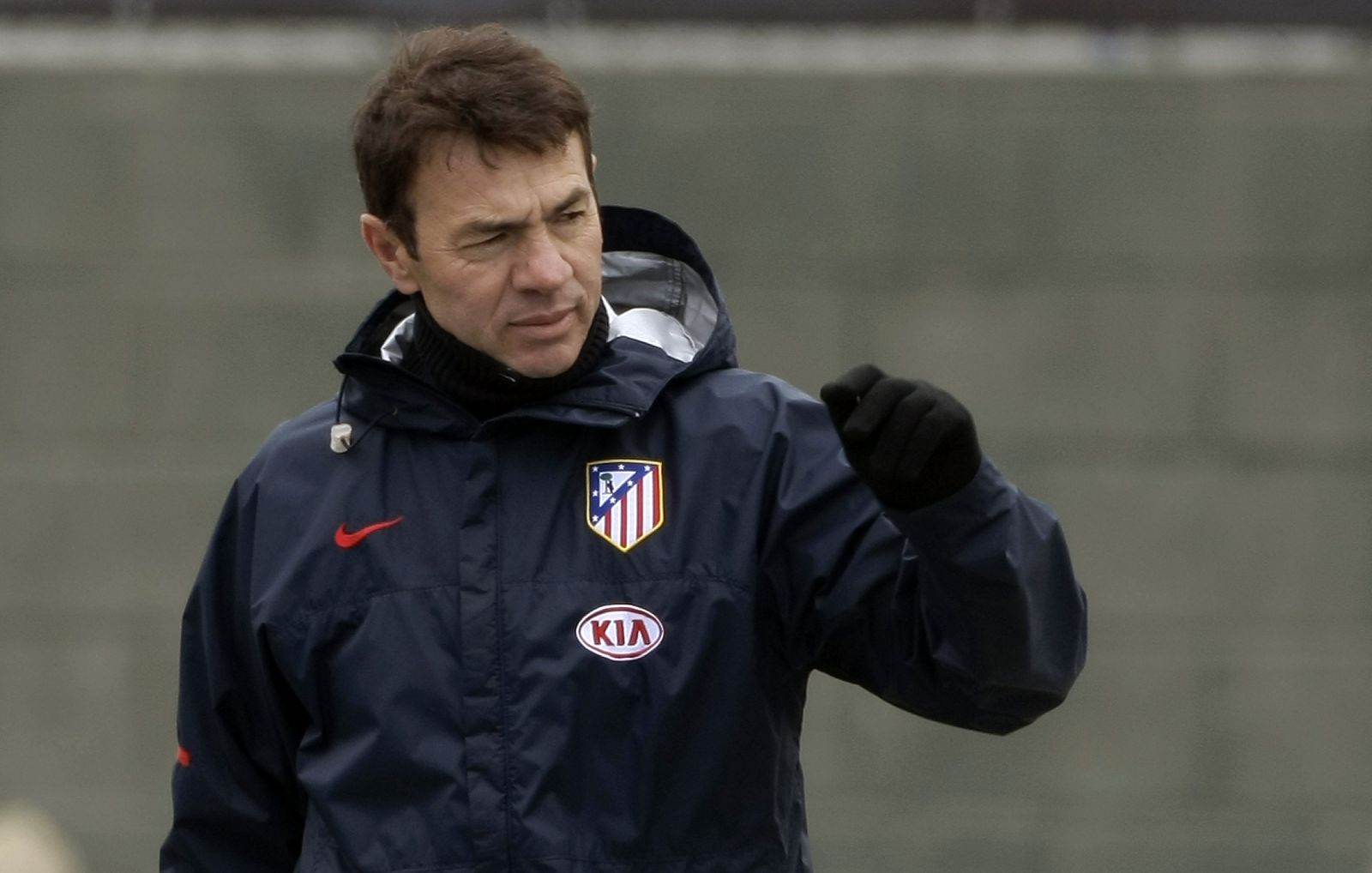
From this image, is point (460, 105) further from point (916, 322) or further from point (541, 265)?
point (916, 322)

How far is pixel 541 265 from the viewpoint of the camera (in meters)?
2.14

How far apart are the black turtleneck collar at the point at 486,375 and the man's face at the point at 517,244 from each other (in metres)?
0.02

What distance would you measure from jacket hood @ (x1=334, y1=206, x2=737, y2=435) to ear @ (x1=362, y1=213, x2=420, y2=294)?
0.19 feet

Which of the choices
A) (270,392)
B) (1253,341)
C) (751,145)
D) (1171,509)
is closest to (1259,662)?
(1171,509)

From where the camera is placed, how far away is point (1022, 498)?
191 cm

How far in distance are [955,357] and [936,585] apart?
99.6 inches

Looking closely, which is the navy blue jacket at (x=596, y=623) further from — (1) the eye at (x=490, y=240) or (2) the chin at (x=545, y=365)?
(1) the eye at (x=490, y=240)

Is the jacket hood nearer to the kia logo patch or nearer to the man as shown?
the man

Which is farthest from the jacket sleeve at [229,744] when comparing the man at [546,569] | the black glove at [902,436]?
the black glove at [902,436]

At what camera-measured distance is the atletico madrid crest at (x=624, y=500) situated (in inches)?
83.3

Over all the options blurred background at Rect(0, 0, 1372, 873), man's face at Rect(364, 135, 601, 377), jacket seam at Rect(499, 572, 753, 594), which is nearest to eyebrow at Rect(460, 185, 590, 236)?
man's face at Rect(364, 135, 601, 377)

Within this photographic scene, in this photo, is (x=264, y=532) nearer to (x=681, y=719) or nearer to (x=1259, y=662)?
(x=681, y=719)

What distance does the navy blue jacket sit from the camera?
204 cm

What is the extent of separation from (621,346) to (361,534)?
1.16 feet
